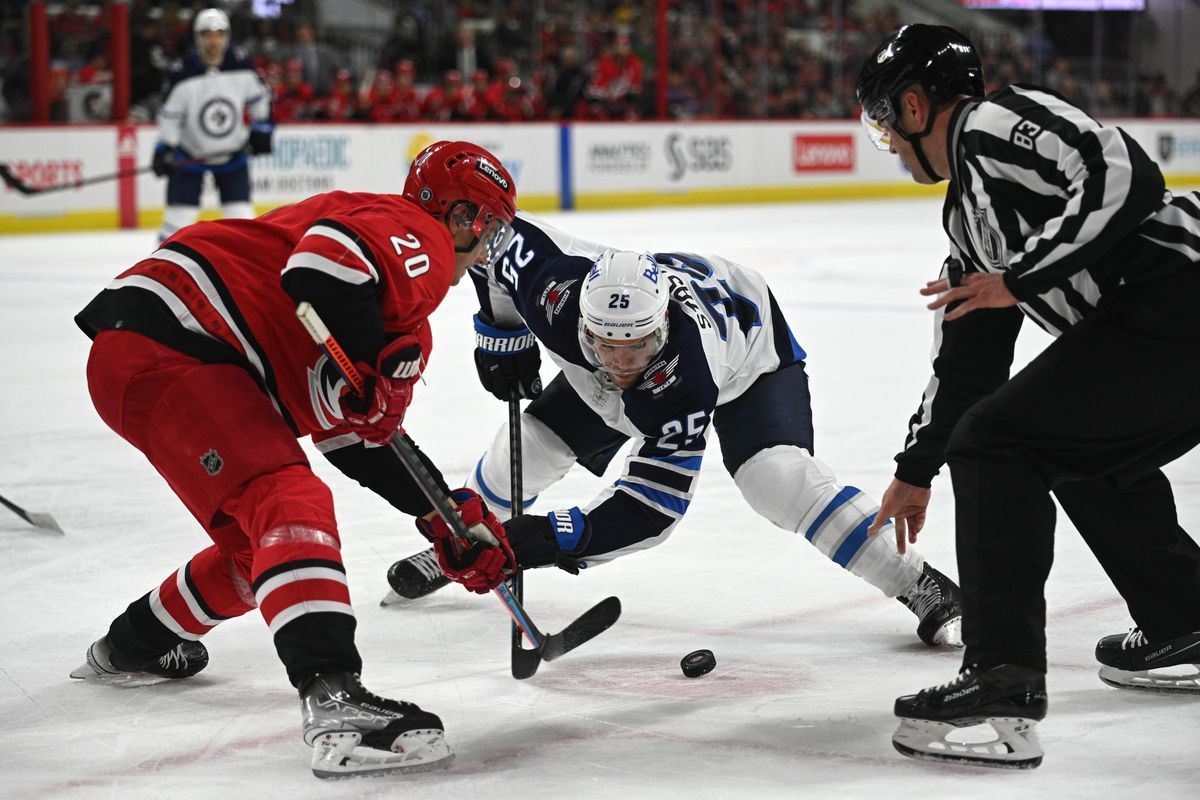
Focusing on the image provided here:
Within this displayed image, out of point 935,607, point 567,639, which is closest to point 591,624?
point 567,639

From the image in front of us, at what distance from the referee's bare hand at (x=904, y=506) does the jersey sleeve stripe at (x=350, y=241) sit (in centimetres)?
92

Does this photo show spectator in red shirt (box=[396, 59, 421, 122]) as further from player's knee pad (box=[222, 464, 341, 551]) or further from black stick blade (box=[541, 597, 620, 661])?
player's knee pad (box=[222, 464, 341, 551])

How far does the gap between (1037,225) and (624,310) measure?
79 cm

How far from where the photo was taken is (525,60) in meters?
15.8

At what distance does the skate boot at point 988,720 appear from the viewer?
232cm

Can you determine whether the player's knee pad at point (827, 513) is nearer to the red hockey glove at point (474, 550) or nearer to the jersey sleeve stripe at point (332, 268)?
the red hockey glove at point (474, 550)

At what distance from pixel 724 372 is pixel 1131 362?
947 mm

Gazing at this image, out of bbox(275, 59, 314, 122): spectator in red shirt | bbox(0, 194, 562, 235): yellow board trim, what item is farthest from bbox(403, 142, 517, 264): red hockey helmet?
bbox(275, 59, 314, 122): spectator in red shirt

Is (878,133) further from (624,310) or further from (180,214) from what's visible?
(180,214)

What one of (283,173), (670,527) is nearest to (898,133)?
(670,527)

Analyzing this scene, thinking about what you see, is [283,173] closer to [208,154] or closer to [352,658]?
[208,154]

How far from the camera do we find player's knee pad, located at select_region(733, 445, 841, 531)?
3.00m

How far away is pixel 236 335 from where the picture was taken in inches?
97.9

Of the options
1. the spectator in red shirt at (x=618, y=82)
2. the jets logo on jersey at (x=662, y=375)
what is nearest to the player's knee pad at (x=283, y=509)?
the jets logo on jersey at (x=662, y=375)
